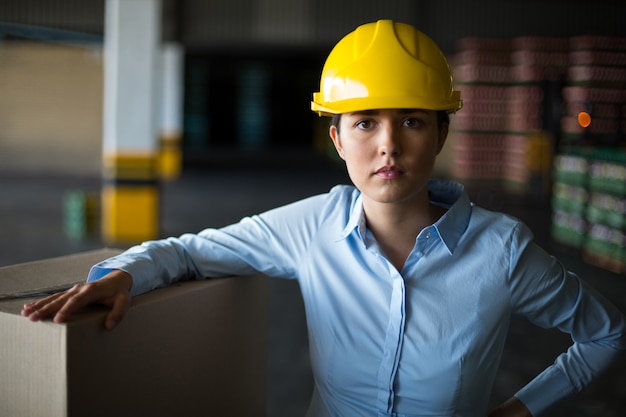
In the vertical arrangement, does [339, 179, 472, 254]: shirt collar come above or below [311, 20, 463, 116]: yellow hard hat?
below

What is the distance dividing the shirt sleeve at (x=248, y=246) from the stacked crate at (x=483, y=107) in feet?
45.0

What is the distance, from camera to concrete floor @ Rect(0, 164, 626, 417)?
426 centimetres

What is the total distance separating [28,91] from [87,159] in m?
2.30

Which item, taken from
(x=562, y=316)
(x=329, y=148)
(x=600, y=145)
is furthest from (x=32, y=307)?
(x=329, y=148)

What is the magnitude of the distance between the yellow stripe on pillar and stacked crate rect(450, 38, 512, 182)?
842cm

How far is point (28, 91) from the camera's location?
19125 millimetres

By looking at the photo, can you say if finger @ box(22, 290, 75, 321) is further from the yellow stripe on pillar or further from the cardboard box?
the yellow stripe on pillar

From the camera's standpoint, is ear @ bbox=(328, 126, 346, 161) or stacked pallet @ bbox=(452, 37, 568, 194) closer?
ear @ bbox=(328, 126, 346, 161)

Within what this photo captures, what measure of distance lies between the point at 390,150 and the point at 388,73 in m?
0.19

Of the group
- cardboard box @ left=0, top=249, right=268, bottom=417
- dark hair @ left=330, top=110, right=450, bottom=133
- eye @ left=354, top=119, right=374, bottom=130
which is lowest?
cardboard box @ left=0, top=249, right=268, bottom=417

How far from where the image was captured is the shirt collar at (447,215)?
5.86ft

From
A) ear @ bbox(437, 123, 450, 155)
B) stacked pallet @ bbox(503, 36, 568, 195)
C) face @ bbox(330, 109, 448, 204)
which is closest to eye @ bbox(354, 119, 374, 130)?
face @ bbox(330, 109, 448, 204)

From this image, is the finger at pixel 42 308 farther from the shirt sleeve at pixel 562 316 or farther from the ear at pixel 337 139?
the shirt sleeve at pixel 562 316

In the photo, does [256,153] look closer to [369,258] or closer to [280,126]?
[280,126]
